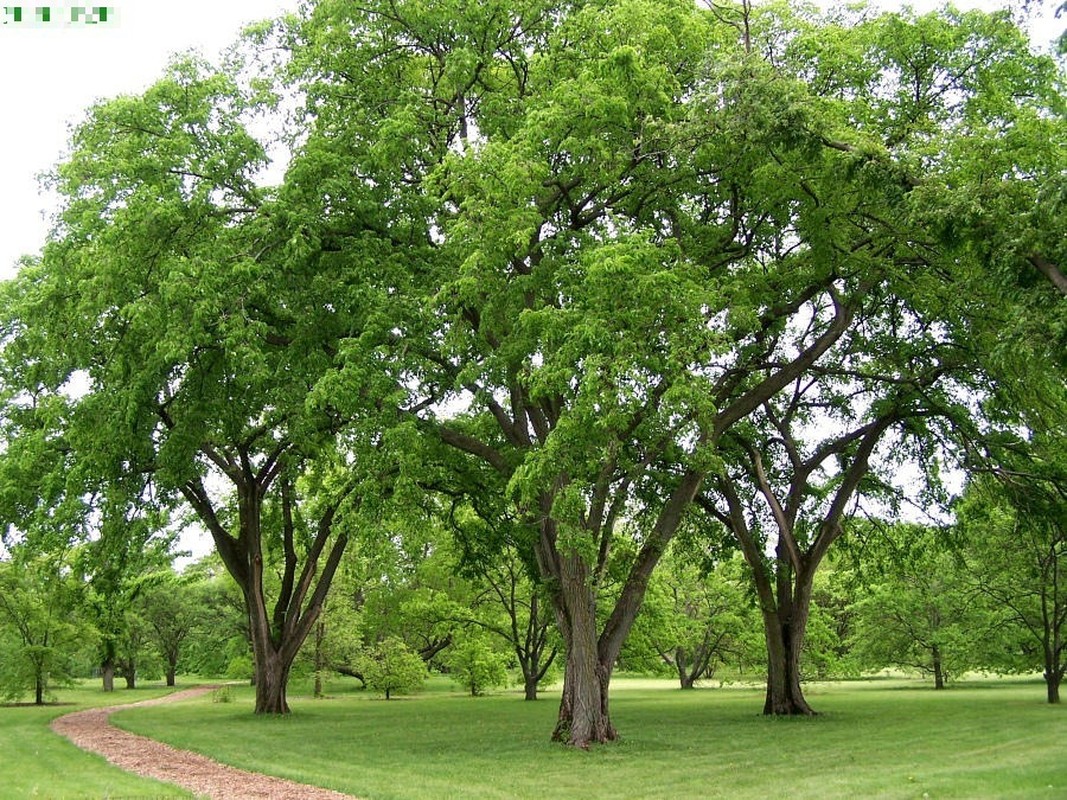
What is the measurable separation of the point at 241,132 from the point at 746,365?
10.4m

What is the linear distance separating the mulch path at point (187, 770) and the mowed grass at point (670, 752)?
16.7 inches

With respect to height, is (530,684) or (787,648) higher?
(787,648)

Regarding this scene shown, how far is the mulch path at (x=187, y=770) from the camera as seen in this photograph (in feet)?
33.9

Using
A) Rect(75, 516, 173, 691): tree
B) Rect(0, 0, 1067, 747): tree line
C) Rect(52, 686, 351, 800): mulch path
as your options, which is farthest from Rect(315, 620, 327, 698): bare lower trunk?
Rect(0, 0, 1067, 747): tree line

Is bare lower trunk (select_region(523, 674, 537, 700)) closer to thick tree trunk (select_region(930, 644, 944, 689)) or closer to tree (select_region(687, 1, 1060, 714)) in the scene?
tree (select_region(687, 1, 1060, 714))

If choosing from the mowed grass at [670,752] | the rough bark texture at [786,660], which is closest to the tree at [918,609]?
the rough bark texture at [786,660]

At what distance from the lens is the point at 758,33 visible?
14.5 meters

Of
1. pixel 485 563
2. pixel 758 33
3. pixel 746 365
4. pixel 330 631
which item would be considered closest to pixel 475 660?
pixel 330 631

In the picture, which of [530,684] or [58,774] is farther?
[530,684]

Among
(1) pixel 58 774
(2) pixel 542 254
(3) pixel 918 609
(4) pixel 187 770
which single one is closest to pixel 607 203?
(2) pixel 542 254

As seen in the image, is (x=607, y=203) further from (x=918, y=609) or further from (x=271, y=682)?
(x=918, y=609)

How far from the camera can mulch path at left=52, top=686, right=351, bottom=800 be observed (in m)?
10.3

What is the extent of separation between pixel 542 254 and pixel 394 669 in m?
25.0

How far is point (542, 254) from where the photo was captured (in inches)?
617
